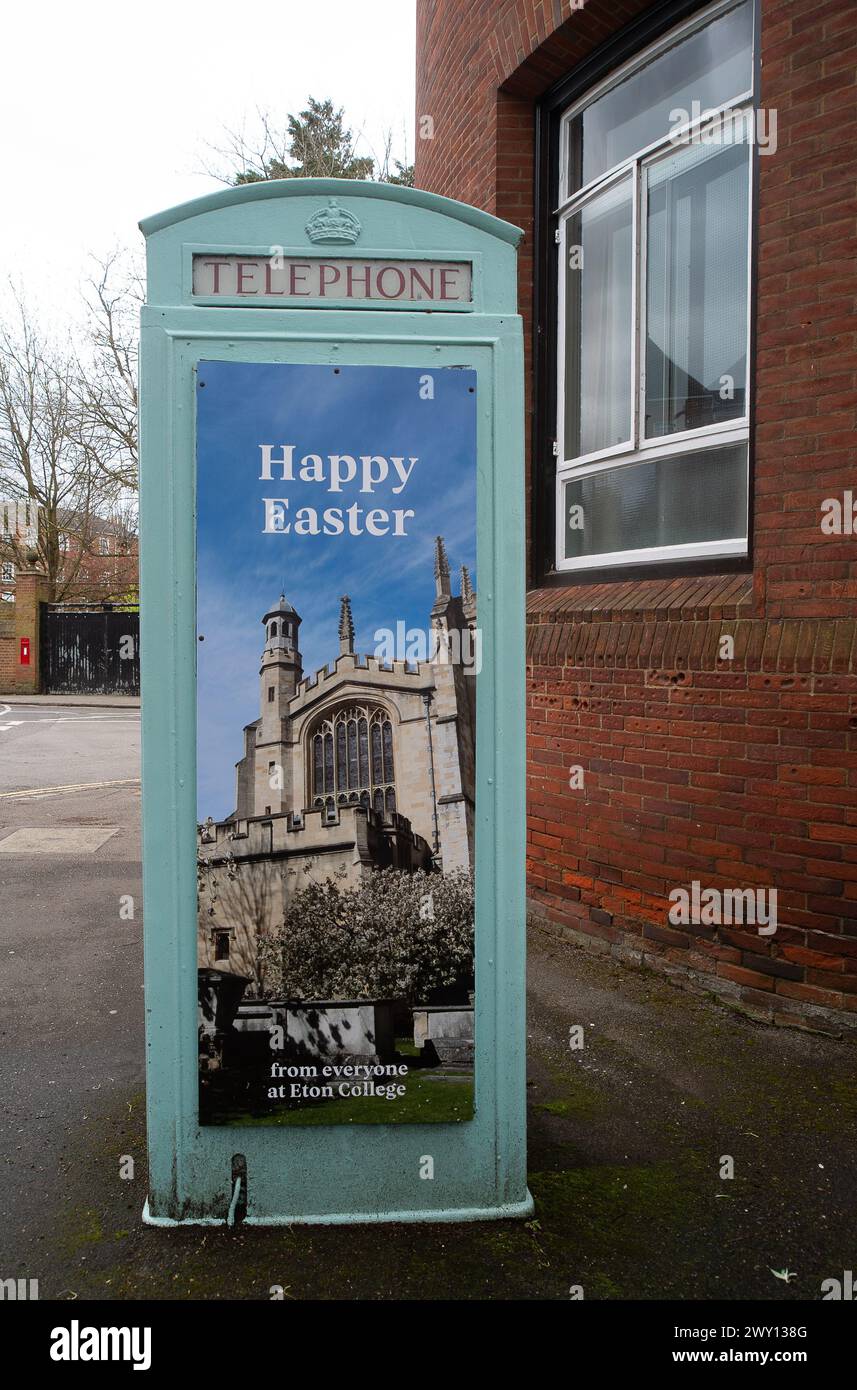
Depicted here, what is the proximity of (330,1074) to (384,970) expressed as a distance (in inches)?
12.1

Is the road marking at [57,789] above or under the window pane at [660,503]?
Result: under

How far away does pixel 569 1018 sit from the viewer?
13.6 ft

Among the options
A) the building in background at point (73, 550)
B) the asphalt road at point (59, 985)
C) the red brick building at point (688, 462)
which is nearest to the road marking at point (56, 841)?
the asphalt road at point (59, 985)

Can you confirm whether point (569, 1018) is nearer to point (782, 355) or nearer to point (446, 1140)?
point (446, 1140)

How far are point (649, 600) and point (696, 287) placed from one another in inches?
65.6

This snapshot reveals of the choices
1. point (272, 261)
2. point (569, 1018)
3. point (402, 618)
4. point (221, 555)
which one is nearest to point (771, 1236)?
point (569, 1018)

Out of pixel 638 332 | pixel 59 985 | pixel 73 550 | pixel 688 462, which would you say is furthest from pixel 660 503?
pixel 73 550

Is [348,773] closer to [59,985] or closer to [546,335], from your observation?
[59,985]

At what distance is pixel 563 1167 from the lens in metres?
2.96

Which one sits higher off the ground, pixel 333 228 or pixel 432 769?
pixel 333 228

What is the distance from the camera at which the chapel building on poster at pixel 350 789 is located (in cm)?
253

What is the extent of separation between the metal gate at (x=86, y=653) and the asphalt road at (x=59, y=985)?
18959mm
